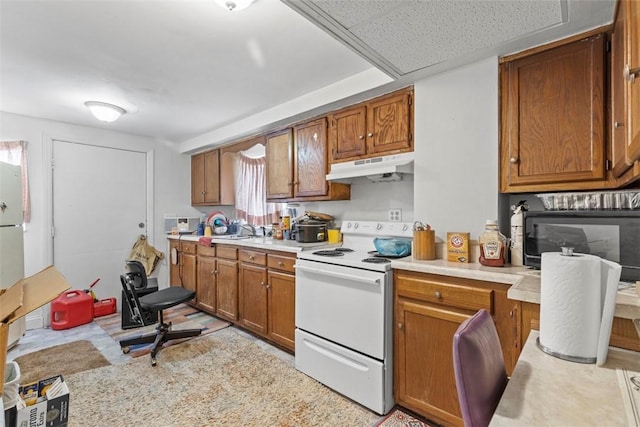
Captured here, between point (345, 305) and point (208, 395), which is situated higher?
point (345, 305)

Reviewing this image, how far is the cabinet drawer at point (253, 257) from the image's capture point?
2.74 meters

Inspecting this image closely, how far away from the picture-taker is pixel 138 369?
2.33 metres

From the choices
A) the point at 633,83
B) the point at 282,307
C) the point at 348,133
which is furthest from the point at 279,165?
the point at 633,83

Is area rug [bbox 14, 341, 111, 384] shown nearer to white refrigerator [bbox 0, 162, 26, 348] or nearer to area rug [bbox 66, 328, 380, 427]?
area rug [bbox 66, 328, 380, 427]

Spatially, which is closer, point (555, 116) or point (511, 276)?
point (511, 276)

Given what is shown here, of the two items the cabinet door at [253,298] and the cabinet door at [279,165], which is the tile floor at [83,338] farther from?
the cabinet door at [279,165]

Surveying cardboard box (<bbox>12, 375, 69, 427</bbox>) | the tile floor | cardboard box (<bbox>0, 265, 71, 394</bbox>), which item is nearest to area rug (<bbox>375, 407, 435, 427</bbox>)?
the tile floor

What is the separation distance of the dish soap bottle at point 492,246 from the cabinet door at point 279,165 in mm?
1807

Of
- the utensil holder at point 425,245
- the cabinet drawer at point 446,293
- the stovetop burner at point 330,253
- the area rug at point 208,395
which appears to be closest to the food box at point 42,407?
the area rug at point 208,395

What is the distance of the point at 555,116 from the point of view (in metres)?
1.59

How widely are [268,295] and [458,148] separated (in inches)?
76.3

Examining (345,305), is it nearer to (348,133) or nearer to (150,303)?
(348,133)

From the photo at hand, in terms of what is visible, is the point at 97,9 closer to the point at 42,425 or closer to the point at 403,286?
the point at 42,425

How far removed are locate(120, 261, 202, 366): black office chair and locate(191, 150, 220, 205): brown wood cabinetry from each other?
1.49 m
